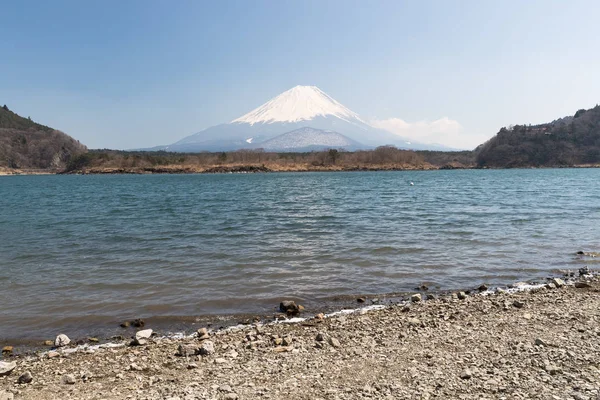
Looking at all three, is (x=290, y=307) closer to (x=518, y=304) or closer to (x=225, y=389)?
(x=225, y=389)

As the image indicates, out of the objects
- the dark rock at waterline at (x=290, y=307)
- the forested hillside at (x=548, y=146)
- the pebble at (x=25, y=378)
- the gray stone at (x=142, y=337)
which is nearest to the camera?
the pebble at (x=25, y=378)

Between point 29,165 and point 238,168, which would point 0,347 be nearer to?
point 238,168

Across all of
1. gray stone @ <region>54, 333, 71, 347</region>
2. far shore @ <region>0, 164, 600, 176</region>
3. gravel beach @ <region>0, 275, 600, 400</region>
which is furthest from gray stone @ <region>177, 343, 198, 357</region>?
far shore @ <region>0, 164, 600, 176</region>

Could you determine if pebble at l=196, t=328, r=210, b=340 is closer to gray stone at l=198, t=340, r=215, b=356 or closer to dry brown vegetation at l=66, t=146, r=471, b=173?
gray stone at l=198, t=340, r=215, b=356

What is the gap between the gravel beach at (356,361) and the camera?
505 cm

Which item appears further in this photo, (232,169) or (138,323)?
(232,169)

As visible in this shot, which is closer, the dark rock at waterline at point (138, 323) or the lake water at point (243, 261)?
the dark rock at waterline at point (138, 323)

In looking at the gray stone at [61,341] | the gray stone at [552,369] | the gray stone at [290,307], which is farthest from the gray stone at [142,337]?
the gray stone at [552,369]

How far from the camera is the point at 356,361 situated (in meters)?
5.96

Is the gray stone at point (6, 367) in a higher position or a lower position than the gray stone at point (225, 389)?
lower

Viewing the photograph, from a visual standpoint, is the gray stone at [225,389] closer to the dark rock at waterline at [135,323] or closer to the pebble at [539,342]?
the dark rock at waterline at [135,323]

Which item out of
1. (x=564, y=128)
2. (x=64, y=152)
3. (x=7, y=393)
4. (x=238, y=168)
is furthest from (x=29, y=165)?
(x=564, y=128)

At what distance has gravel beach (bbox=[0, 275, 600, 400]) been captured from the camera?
505cm

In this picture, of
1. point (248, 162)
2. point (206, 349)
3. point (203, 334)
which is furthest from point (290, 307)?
point (248, 162)
